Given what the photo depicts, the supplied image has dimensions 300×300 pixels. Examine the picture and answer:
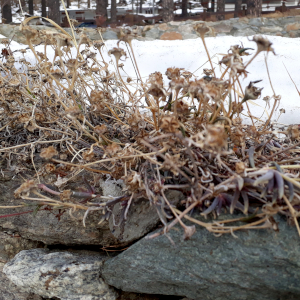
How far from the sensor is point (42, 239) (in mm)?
1580

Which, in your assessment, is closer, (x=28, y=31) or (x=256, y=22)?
(x=28, y=31)

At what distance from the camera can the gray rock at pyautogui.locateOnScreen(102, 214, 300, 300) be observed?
3.07ft

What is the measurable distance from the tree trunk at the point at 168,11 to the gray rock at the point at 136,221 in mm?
5785

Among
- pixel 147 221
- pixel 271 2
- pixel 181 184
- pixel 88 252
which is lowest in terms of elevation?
pixel 88 252

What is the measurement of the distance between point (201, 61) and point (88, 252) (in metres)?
1.79

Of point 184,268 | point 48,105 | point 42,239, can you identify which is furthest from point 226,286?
point 48,105

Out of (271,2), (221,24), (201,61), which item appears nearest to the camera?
(201,61)

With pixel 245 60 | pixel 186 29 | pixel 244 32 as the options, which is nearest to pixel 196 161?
pixel 245 60

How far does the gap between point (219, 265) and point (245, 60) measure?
214 cm

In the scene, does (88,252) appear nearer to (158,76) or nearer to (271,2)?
(158,76)

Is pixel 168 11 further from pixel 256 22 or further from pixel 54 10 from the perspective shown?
pixel 54 10

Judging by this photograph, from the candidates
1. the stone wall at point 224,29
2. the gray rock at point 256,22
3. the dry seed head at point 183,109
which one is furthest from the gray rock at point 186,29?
the dry seed head at point 183,109

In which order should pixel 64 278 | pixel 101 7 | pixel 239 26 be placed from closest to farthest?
pixel 64 278 → pixel 239 26 → pixel 101 7

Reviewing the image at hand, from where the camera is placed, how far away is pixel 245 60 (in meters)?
2.66
